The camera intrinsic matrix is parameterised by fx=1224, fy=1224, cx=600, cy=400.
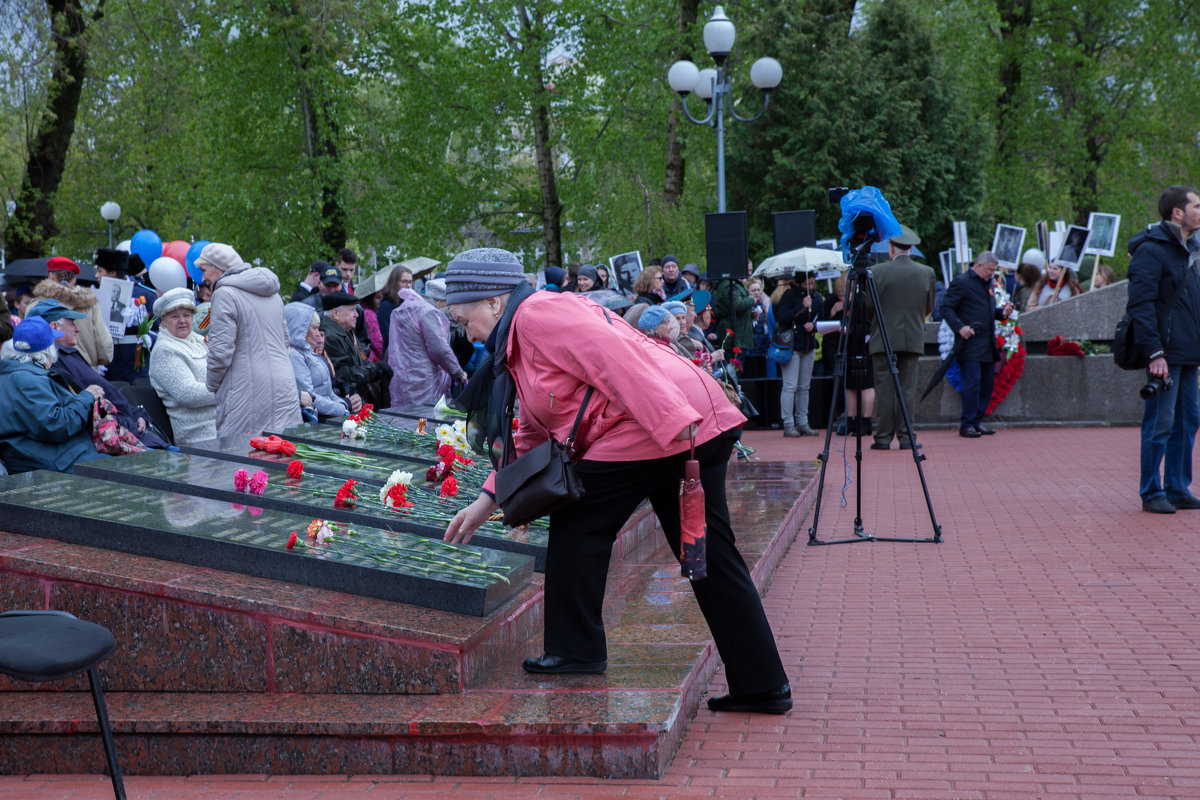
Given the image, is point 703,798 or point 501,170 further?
point 501,170

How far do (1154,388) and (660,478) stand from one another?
210 inches

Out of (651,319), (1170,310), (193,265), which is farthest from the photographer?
(193,265)

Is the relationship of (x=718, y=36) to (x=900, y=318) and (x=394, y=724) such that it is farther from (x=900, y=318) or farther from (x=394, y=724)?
(x=394, y=724)

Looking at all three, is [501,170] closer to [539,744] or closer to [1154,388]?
[1154,388]

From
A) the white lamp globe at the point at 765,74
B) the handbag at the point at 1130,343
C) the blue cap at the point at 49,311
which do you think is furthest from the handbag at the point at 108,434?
the white lamp globe at the point at 765,74

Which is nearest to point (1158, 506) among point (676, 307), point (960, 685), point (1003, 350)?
point (676, 307)

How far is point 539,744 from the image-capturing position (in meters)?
3.88

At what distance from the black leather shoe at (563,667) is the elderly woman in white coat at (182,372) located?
4.42m

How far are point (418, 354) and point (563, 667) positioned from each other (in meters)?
6.53

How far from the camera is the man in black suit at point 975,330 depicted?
1416cm

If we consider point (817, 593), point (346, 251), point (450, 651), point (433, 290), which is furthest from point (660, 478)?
point (346, 251)

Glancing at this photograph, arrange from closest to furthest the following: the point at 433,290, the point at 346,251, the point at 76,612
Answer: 1. the point at 76,612
2. the point at 433,290
3. the point at 346,251

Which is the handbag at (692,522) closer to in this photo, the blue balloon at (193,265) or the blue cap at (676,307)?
the blue cap at (676,307)

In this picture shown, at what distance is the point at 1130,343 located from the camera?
27.2ft
